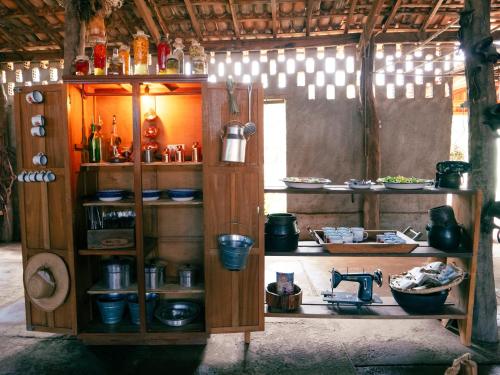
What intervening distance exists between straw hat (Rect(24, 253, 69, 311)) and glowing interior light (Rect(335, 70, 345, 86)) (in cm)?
558

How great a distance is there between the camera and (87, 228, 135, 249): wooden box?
10.6 feet

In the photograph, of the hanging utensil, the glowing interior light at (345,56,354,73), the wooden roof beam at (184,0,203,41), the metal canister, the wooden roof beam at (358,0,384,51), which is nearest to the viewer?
the hanging utensil

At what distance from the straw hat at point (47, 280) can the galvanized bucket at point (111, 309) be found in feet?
1.14

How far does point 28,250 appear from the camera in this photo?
10.8ft

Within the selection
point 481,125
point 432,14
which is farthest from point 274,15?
point 481,125

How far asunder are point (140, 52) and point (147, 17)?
2725 millimetres

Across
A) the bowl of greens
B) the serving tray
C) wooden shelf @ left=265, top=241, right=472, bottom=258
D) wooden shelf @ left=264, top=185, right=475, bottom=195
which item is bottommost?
wooden shelf @ left=265, top=241, right=472, bottom=258

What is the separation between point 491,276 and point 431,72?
4.84m

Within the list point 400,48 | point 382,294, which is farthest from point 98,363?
point 400,48

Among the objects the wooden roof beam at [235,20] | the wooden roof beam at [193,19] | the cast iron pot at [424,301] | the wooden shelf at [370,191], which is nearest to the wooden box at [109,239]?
the wooden shelf at [370,191]

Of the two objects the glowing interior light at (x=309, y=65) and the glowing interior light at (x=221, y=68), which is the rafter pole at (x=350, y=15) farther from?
the glowing interior light at (x=221, y=68)

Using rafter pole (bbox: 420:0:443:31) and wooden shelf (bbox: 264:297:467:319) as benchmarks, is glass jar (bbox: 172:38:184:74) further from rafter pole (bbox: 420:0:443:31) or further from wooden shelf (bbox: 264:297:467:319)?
rafter pole (bbox: 420:0:443:31)

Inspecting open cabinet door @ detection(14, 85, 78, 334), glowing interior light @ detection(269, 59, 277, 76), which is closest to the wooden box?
open cabinet door @ detection(14, 85, 78, 334)

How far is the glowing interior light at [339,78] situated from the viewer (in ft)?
22.5
